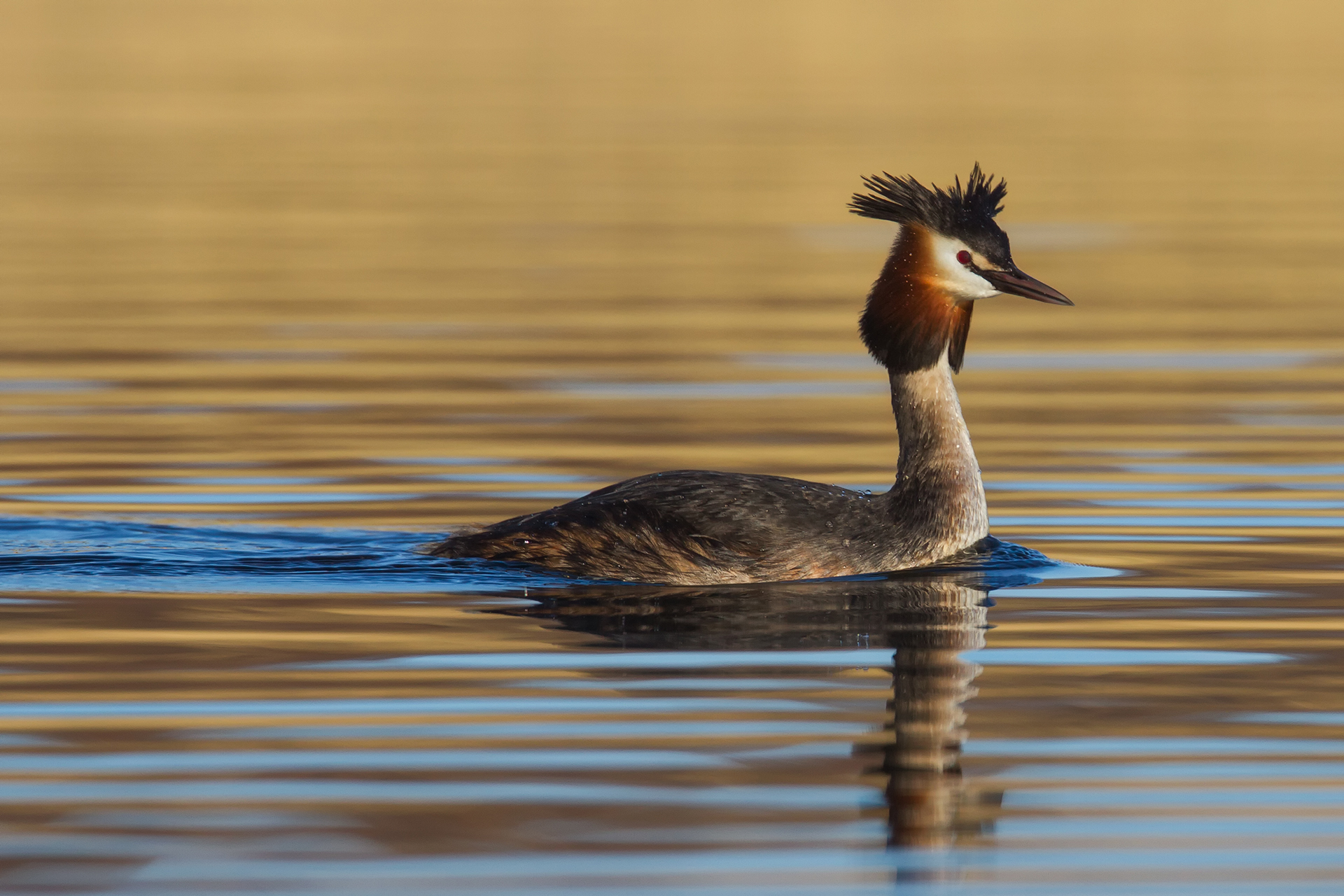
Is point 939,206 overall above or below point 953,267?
above

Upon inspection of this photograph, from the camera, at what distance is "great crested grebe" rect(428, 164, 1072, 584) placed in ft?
38.8

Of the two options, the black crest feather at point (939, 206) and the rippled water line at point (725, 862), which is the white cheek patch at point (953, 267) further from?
the rippled water line at point (725, 862)

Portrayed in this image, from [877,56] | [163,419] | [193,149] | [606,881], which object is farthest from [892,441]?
[877,56]

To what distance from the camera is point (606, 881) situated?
7.07 meters

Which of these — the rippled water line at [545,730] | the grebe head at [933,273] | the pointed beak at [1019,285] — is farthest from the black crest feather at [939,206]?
the rippled water line at [545,730]

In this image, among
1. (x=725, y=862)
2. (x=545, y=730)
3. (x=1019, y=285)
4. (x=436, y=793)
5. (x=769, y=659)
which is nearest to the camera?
(x=725, y=862)

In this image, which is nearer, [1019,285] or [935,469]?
[1019,285]

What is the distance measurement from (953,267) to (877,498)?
4.08 ft

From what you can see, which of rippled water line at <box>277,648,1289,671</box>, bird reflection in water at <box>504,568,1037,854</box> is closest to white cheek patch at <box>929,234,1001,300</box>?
bird reflection in water at <box>504,568,1037,854</box>

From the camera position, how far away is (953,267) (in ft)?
41.0

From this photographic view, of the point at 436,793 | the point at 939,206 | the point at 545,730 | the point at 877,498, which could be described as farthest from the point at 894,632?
the point at 436,793

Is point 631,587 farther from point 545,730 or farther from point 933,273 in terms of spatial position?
point 545,730

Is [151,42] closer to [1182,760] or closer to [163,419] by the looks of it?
[163,419]

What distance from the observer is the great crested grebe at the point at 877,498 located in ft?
38.8
